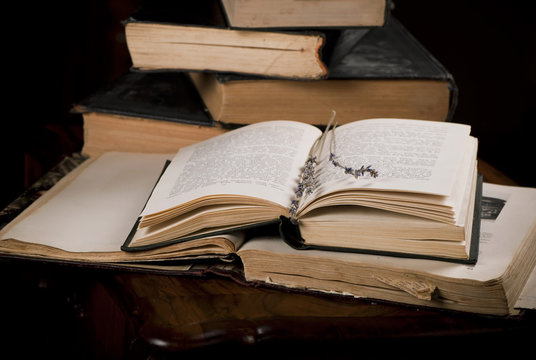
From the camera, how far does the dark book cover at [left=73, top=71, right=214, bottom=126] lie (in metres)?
1.42

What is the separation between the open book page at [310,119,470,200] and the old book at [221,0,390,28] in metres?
0.28

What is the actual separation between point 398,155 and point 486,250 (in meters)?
0.19

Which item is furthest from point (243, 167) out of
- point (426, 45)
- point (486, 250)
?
point (426, 45)

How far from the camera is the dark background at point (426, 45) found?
75.9 inches

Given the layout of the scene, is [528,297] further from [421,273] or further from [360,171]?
[360,171]

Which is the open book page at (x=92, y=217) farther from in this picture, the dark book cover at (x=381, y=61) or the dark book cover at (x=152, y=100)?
the dark book cover at (x=381, y=61)

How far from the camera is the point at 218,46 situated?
4.36 ft

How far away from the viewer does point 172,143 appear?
1.44 m

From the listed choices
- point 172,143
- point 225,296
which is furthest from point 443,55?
point 225,296

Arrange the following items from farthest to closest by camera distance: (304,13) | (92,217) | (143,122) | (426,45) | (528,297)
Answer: (426,45) < (143,122) < (304,13) < (92,217) < (528,297)

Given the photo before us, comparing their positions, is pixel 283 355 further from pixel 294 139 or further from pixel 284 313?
pixel 294 139

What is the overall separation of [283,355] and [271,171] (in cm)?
29

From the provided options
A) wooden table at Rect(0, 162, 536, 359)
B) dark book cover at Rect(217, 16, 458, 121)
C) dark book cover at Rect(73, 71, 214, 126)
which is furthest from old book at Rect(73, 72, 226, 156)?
wooden table at Rect(0, 162, 536, 359)

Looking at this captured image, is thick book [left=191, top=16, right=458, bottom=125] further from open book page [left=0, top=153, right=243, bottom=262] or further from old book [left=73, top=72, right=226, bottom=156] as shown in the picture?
open book page [left=0, top=153, right=243, bottom=262]
